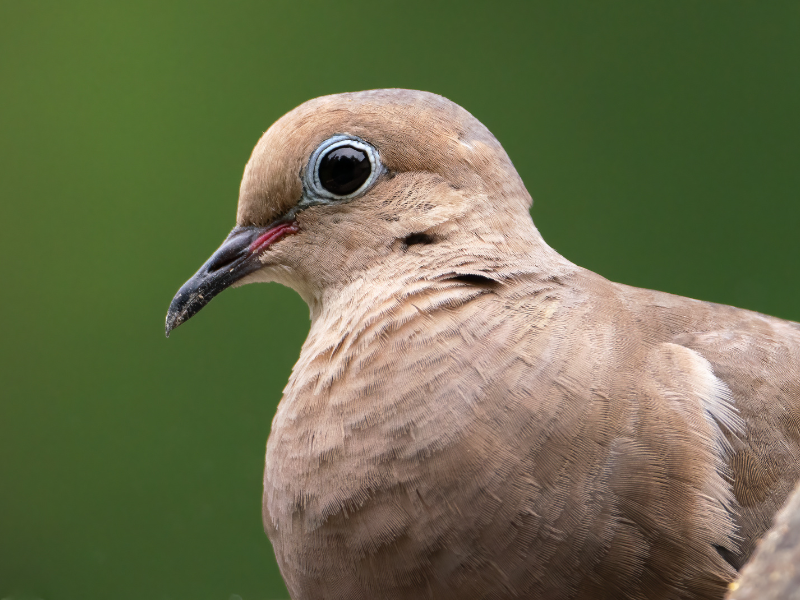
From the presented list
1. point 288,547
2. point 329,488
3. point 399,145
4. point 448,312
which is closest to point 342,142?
point 399,145

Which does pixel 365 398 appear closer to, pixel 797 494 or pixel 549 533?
pixel 549 533

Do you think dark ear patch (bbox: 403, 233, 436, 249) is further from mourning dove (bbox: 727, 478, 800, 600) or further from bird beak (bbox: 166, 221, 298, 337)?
mourning dove (bbox: 727, 478, 800, 600)

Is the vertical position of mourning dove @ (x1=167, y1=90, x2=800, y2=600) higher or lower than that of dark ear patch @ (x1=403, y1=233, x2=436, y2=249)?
lower

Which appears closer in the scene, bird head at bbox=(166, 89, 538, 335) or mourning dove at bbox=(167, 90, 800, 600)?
mourning dove at bbox=(167, 90, 800, 600)

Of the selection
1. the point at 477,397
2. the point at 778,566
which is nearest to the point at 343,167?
the point at 477,397

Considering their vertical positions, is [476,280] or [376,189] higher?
[376,189]

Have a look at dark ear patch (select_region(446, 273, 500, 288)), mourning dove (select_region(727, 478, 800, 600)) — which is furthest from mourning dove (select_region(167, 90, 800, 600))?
mourning dove (select_region(727, 478, 800, 600))

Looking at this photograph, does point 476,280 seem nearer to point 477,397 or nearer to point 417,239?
point 417,239

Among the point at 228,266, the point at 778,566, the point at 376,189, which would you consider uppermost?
the point at 376,189
